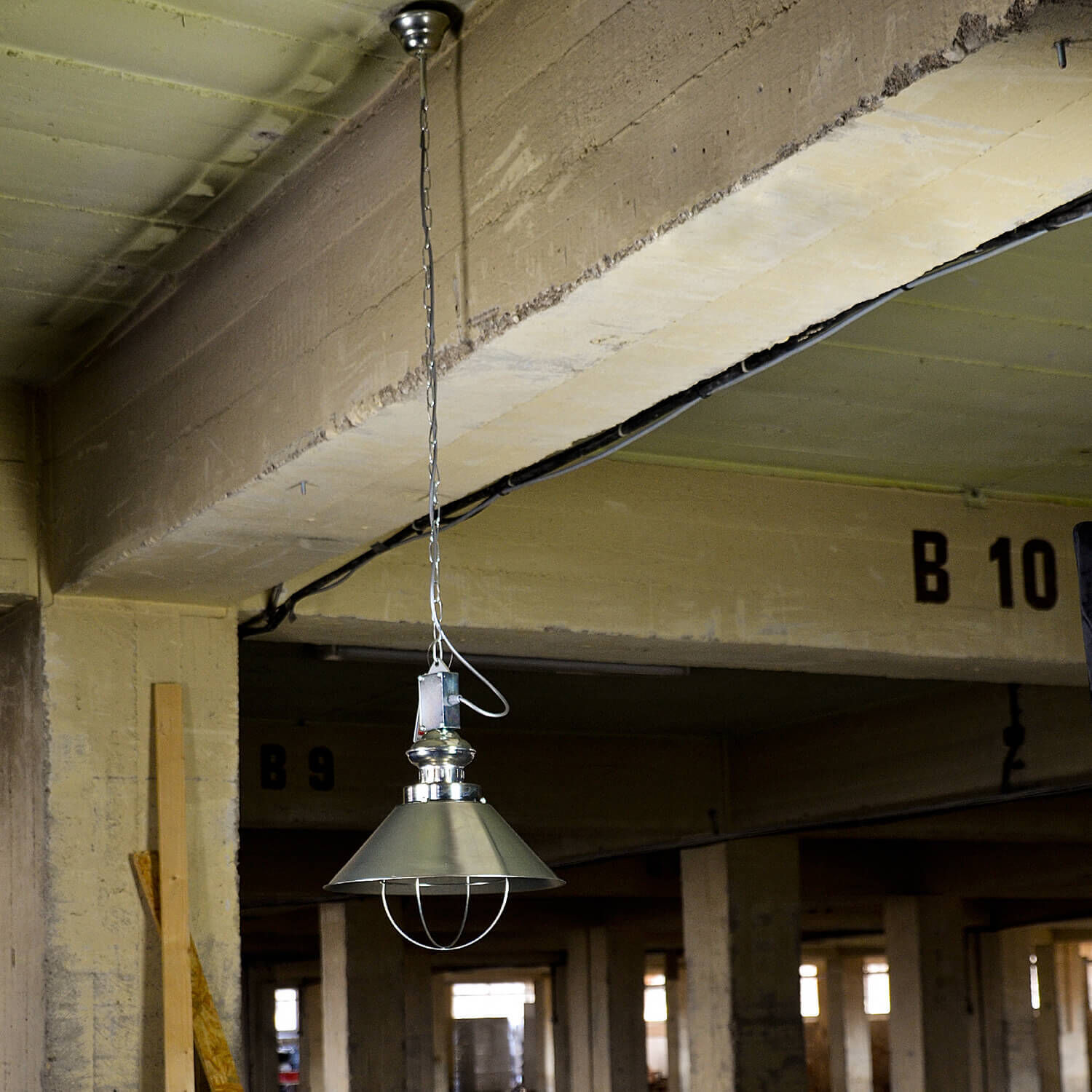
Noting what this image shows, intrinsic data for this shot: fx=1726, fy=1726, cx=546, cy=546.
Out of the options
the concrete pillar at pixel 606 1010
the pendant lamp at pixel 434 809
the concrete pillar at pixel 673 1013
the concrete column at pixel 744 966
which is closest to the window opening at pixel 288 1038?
the concrete pillar at pixel 673 1013

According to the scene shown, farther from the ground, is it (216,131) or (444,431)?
(216,131)

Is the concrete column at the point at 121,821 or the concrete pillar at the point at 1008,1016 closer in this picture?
the concrete column at the point at 121,821

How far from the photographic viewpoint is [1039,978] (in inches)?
787

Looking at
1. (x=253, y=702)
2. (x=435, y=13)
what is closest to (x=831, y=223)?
(x=435, y=13)

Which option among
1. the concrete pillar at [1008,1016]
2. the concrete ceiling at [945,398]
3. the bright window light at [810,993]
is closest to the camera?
the concrete ceiling at [945,398]

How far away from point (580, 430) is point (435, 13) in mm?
805

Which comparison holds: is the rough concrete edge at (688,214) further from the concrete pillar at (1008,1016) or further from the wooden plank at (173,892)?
the concrete pillar at (1008,1016)

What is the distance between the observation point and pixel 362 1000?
40.6 ft

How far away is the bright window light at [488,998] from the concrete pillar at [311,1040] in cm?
613

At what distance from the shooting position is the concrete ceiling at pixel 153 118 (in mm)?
2951

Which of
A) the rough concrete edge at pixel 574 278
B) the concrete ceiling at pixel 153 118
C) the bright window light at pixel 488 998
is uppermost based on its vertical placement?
the concrete ceiling at pixel 153 118

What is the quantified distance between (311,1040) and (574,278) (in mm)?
21574

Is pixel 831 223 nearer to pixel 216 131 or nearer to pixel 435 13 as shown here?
pixel 435 13

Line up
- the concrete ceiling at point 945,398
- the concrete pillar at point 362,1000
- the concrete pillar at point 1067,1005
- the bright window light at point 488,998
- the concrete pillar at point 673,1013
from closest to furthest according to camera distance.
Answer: the concrete ceiling at point 945,398, the concrete pillar at point 362,1000, the concrete pillar at point 1067,1005, the concrete pillar at point 673,1013, the bright window light at point 488,998
